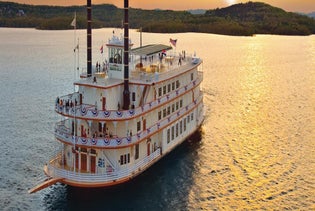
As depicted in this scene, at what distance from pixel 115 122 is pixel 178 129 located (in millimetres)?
11728

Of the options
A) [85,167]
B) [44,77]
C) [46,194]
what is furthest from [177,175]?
[44,77]

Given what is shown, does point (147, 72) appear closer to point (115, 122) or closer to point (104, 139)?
point (115, 122)

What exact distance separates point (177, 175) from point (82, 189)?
30.7ft

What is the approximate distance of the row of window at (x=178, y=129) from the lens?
140 feet

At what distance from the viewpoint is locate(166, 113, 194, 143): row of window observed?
42.7 m

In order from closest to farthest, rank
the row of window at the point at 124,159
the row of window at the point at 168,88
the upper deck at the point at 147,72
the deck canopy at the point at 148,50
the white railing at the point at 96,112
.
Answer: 1. the white railing at the point at 96,112
2. the row of window at the point at 124,159
3. the upper deck at the point at 147,72
4. the row of window at the point at 168,88
5. the deck canopy at the point at 148,50

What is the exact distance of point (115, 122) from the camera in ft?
113

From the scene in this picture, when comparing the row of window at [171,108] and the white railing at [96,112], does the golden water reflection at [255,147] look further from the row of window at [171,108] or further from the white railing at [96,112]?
the white railing at [96,112]

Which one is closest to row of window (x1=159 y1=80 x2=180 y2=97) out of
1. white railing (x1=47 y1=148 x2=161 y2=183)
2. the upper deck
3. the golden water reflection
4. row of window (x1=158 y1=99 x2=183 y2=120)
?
the upper deck

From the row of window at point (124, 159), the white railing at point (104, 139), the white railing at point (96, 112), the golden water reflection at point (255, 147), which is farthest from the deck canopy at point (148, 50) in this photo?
the golden water reflection at point (255, 147)

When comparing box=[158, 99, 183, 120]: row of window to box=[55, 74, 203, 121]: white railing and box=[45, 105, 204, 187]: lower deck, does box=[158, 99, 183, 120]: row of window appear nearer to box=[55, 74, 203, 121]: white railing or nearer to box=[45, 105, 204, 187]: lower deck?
box=[45, 105, 204, 187]: lower deck

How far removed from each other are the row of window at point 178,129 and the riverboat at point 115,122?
0.35 ft

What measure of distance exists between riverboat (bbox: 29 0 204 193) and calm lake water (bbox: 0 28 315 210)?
2054 mm

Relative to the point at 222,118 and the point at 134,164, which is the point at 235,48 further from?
the point at 134,164
